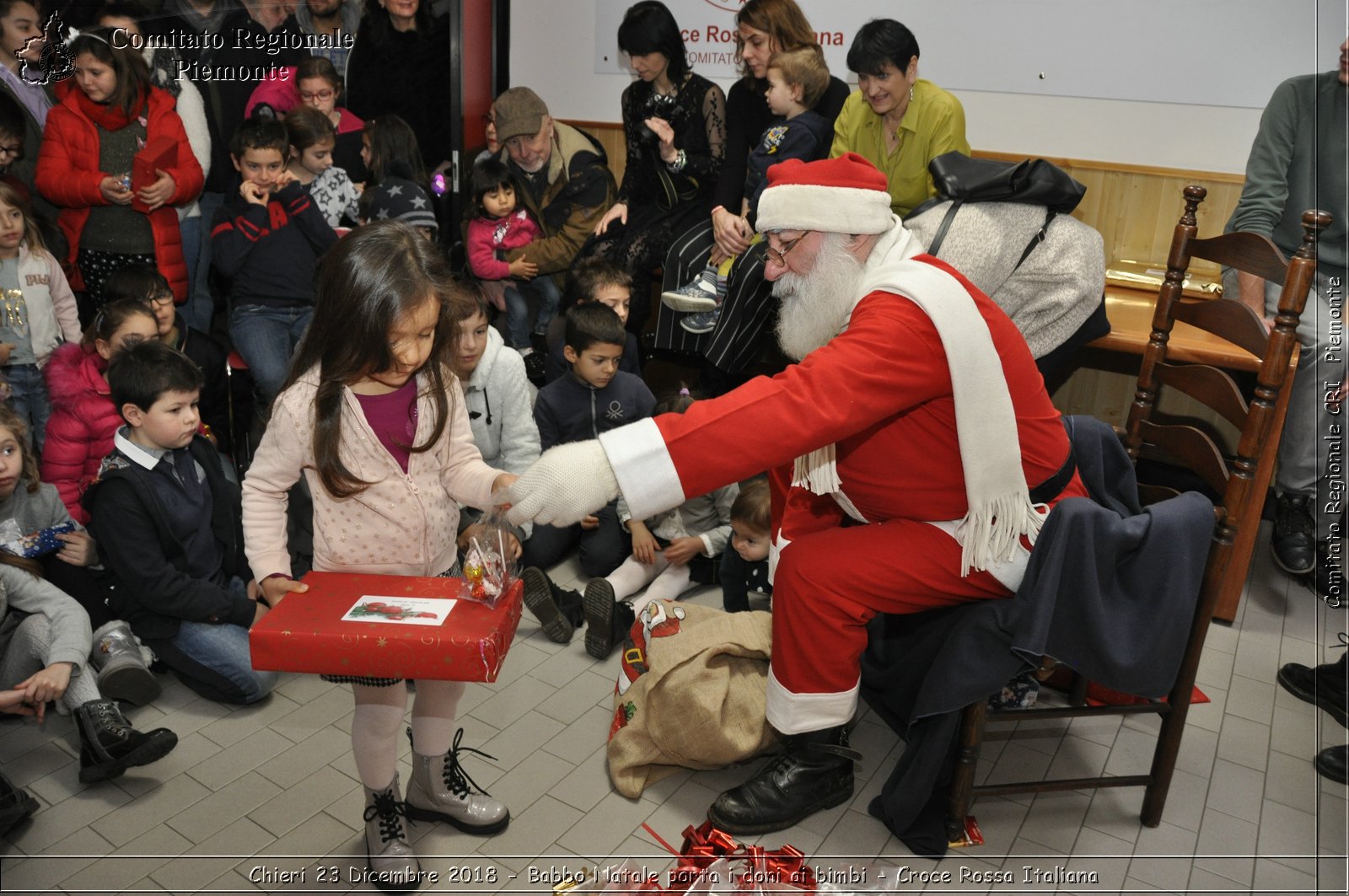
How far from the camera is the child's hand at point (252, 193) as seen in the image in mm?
4004

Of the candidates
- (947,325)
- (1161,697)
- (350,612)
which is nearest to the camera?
(350,612)

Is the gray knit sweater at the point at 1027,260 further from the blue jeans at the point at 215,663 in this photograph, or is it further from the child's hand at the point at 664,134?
the blue jeans at the point at 215,663

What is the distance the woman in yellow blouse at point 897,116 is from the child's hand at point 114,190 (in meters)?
2.64

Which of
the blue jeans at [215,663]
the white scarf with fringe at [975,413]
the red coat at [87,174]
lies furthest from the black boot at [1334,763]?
the red coat at [87,174]

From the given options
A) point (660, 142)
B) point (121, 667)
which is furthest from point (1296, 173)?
point (121, 667)

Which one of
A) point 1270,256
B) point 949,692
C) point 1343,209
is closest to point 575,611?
point 949,692

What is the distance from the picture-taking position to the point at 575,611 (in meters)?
3.36

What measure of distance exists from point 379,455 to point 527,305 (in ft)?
8.57

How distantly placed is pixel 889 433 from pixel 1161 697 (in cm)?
92

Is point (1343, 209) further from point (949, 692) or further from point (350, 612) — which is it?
point (350, 612)

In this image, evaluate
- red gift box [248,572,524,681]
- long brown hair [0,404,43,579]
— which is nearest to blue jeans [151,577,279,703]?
long brown hair [0,404,43,579]

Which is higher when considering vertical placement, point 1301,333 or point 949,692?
point 1301,333

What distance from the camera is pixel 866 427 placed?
217cm

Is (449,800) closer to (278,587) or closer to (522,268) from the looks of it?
(278,587)
